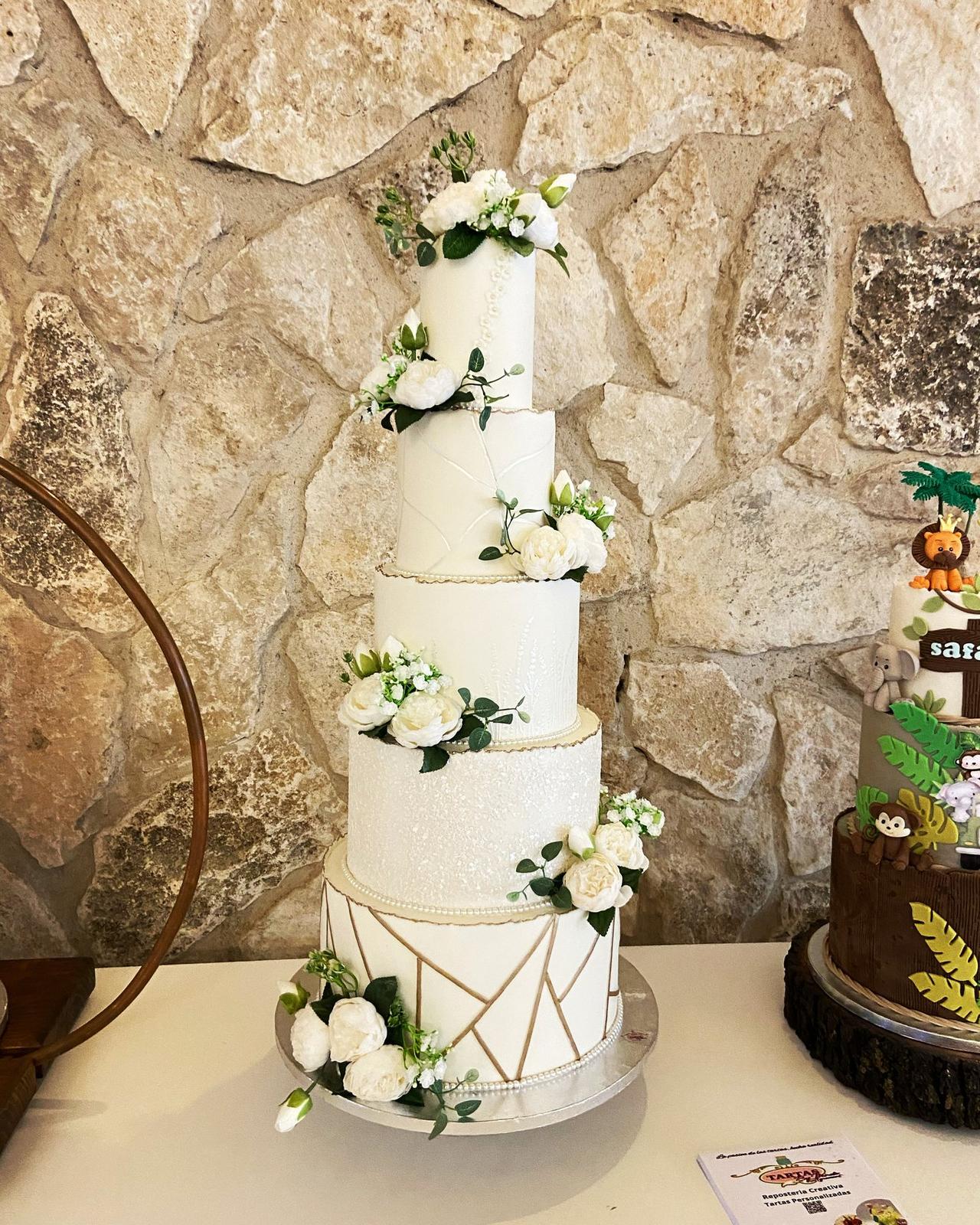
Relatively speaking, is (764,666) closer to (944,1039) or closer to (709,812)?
(709,812)

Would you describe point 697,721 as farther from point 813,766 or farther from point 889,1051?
point 889,1051

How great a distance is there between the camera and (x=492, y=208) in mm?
774

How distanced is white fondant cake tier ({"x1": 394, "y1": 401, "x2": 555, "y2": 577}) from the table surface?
55 centimetres

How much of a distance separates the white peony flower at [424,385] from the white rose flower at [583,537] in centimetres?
15

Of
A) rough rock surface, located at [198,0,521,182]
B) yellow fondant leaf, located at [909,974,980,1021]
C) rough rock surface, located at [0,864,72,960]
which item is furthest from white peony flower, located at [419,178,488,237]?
rough rock surface, located at [0,864,72,960]

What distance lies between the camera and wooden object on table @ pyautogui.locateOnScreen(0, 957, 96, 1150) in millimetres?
851

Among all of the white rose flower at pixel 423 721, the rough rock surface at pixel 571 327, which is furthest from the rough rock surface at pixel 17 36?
the white rose flower at pixel 423 721

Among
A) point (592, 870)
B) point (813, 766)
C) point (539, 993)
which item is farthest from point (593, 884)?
point (813, 766)

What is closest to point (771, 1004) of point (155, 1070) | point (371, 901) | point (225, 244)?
point (371, 901)

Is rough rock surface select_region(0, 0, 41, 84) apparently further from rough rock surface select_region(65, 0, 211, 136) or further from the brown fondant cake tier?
the brown fondant cake tier

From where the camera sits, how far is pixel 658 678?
119 cm

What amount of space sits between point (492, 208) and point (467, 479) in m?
0.23

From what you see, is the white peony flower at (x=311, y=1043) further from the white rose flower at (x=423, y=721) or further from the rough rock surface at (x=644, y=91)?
the rough rock surface at (x=644, y=91)

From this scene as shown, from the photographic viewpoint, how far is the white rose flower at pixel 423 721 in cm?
77
